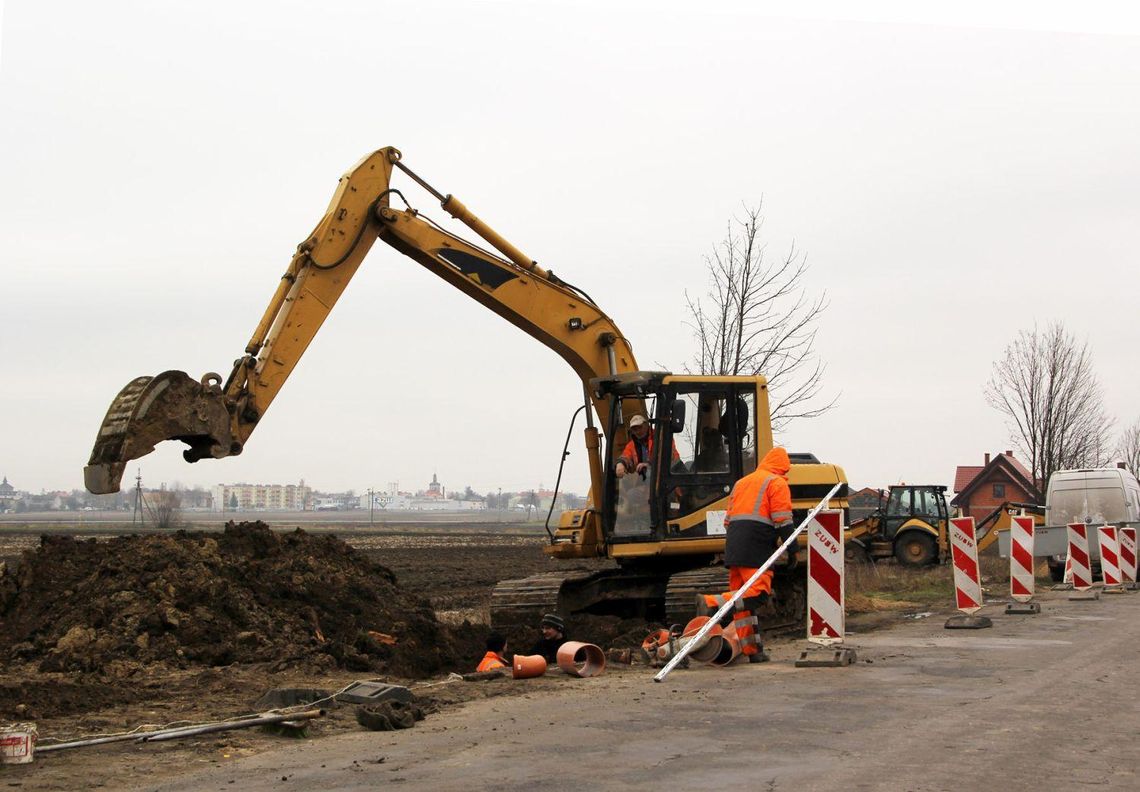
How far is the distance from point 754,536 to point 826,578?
34.7 inches

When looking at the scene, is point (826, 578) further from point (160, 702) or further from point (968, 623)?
point (160, 702)

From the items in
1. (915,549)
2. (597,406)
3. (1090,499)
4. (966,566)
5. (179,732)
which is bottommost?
(179,732)

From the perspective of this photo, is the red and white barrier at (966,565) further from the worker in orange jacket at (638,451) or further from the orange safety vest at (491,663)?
the orange safety vest at (491,663)

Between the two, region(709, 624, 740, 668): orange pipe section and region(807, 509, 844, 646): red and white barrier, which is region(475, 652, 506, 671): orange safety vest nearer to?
region(709, 624, 740, 668): orange pipe section

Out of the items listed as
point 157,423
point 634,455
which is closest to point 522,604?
point 634,455

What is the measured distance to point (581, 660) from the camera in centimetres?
1160

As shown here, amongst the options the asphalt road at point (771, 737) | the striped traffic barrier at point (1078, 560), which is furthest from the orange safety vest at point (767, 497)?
the striped traffic barrier at point (1078, 560)

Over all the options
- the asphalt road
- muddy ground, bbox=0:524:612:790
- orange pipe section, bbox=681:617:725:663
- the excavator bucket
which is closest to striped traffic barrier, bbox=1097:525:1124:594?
the asphalt road

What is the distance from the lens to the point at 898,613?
A: 19.5m

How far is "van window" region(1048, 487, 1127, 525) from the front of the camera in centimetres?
3148

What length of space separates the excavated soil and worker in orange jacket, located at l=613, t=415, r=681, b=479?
2603mm

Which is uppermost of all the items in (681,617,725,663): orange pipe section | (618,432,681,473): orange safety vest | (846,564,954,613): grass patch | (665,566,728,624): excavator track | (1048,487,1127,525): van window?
(618,432,681,473): orange safety vest

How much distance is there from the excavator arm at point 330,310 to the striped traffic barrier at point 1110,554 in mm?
12954

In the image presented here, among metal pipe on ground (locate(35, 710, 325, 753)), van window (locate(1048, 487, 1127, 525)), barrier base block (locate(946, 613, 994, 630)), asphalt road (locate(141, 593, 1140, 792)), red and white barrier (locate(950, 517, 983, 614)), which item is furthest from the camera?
van window (locate(1048, 487, 1127, 525))
